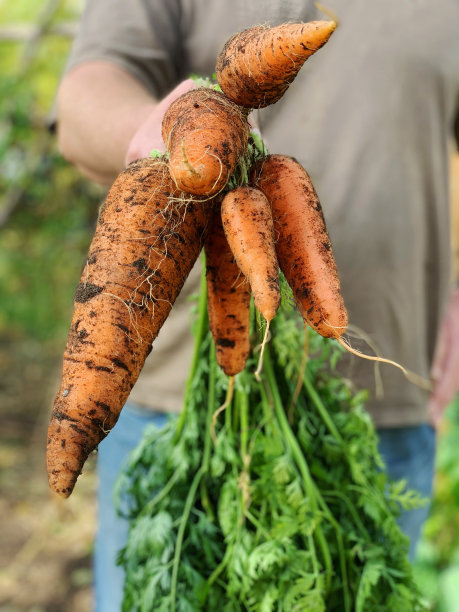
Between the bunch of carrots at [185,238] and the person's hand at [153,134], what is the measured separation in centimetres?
4

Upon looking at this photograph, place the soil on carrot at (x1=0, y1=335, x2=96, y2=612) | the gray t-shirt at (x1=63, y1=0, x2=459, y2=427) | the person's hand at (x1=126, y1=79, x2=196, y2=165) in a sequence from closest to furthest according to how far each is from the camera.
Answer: the person's hand at (x1=126, y1=79, x2=196, y2=165) → the gray t-shirt at (x1=63, y1=0, x2=459, y2=427) → the soil on carrot at (x1=0, y1=335, x2=96, y2=612)

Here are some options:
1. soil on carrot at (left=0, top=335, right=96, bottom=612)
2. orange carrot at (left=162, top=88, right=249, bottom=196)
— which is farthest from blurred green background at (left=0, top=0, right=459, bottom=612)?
orange carrot at (left=162, top=88, right=249, bottom=196)

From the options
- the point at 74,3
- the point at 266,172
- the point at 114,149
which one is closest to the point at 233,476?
the point at 266,172

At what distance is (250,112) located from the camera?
83 centimetres

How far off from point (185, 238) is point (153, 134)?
18 centimetres

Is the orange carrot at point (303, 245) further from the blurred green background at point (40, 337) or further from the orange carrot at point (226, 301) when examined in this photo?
the blurred green background at point (40, 337)

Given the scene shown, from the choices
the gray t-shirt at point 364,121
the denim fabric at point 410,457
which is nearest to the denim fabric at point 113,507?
the gray t-shirt at point 364,121

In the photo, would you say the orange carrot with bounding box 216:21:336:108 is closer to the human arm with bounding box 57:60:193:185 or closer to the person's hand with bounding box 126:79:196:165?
the person's hand with bounding box 126:79:196:165

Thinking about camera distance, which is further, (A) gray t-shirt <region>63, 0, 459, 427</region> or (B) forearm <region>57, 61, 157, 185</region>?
(A) gray t-shirt <region>63, 0, 459, 427</region>

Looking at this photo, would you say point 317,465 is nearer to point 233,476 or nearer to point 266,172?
point 233,476

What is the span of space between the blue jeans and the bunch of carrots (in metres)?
0.85

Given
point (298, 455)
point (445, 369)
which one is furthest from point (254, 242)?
point (445, 369)

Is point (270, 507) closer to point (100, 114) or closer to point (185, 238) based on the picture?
point (185, 238)

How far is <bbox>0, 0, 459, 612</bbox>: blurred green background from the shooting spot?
9.02ft
